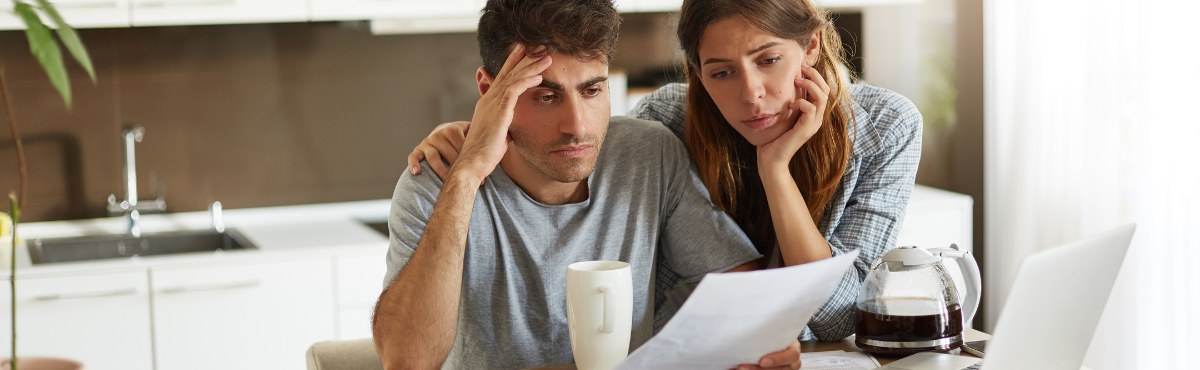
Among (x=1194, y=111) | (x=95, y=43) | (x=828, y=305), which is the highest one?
(x=95, y=43)

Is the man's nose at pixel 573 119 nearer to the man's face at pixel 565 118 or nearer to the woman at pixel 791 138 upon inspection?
the man's face at pixel 565 118

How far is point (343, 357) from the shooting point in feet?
5.79

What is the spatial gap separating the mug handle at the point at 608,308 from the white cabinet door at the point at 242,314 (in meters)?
1.69

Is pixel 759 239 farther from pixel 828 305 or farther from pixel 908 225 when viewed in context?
pixel 908 225

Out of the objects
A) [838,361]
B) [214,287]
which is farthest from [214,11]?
[838,361]

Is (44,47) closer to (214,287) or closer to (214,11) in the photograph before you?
(214,287)

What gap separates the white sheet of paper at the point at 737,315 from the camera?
1123mm

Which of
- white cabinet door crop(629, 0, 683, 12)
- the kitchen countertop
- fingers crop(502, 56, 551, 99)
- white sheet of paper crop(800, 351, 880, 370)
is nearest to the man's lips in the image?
fingers crop(502, 56, 551, 99)

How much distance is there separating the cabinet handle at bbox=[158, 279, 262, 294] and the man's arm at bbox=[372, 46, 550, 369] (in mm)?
1368

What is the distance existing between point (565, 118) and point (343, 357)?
0.51 metres

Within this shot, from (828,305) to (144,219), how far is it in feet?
7.56

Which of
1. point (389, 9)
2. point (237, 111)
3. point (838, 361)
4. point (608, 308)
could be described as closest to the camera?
point (608, 308)

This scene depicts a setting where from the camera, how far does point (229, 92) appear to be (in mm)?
3367

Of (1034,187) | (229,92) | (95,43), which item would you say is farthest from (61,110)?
(1034,187)
